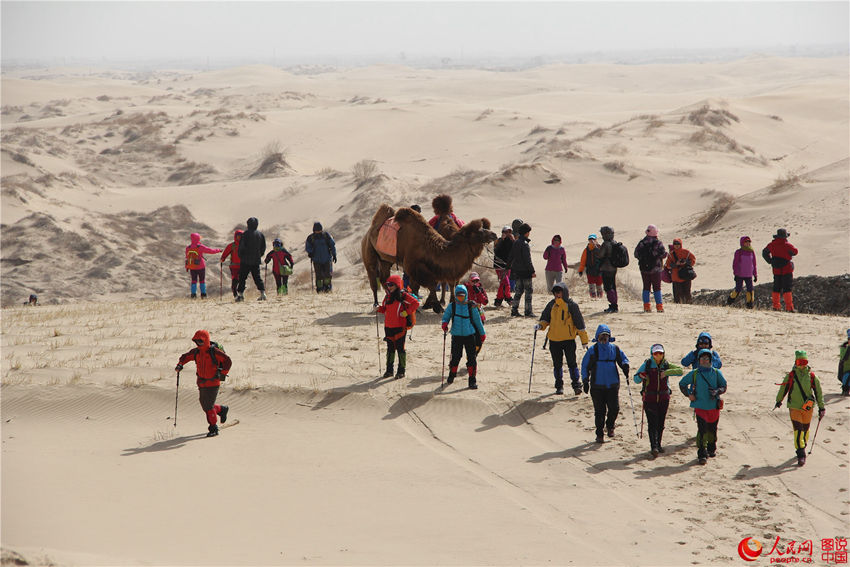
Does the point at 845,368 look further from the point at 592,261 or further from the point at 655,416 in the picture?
the point at 592,261

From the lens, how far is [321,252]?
1784 cm

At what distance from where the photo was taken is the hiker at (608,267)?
1496 cm

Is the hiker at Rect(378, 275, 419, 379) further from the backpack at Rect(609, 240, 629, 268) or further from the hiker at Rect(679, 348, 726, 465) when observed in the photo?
the backpack at Rect(609, 240, 629, 268)

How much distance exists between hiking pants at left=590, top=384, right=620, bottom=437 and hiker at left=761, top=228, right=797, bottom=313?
25.0ft

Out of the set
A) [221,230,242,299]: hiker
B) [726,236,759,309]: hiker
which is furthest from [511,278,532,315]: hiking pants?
[221,230,242,299]: hiker

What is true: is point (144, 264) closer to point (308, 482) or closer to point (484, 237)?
point (484, 237)

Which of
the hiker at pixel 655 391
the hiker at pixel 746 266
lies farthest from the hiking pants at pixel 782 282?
the hiker at pixel 655 391

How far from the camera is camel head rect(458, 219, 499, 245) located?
13.7 metres

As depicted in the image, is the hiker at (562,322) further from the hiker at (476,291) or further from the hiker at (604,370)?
the hiker at (476,291)

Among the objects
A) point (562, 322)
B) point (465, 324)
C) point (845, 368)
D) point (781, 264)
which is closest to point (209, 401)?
point (465, 324)

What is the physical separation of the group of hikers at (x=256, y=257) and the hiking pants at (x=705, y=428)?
382 inches

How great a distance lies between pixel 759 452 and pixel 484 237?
18.6 feet

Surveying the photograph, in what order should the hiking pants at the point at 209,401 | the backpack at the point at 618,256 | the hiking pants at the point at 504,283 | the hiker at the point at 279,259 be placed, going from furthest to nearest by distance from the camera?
the hiker at the point at 279,259 → the hiking pants at the point at 504,283 → the backpack at the point at 618,256 → the hiking pants at the point at 209,401

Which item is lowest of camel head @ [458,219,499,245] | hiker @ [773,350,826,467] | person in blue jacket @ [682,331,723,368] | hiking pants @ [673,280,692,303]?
hiker @ [773,350,826,467]
